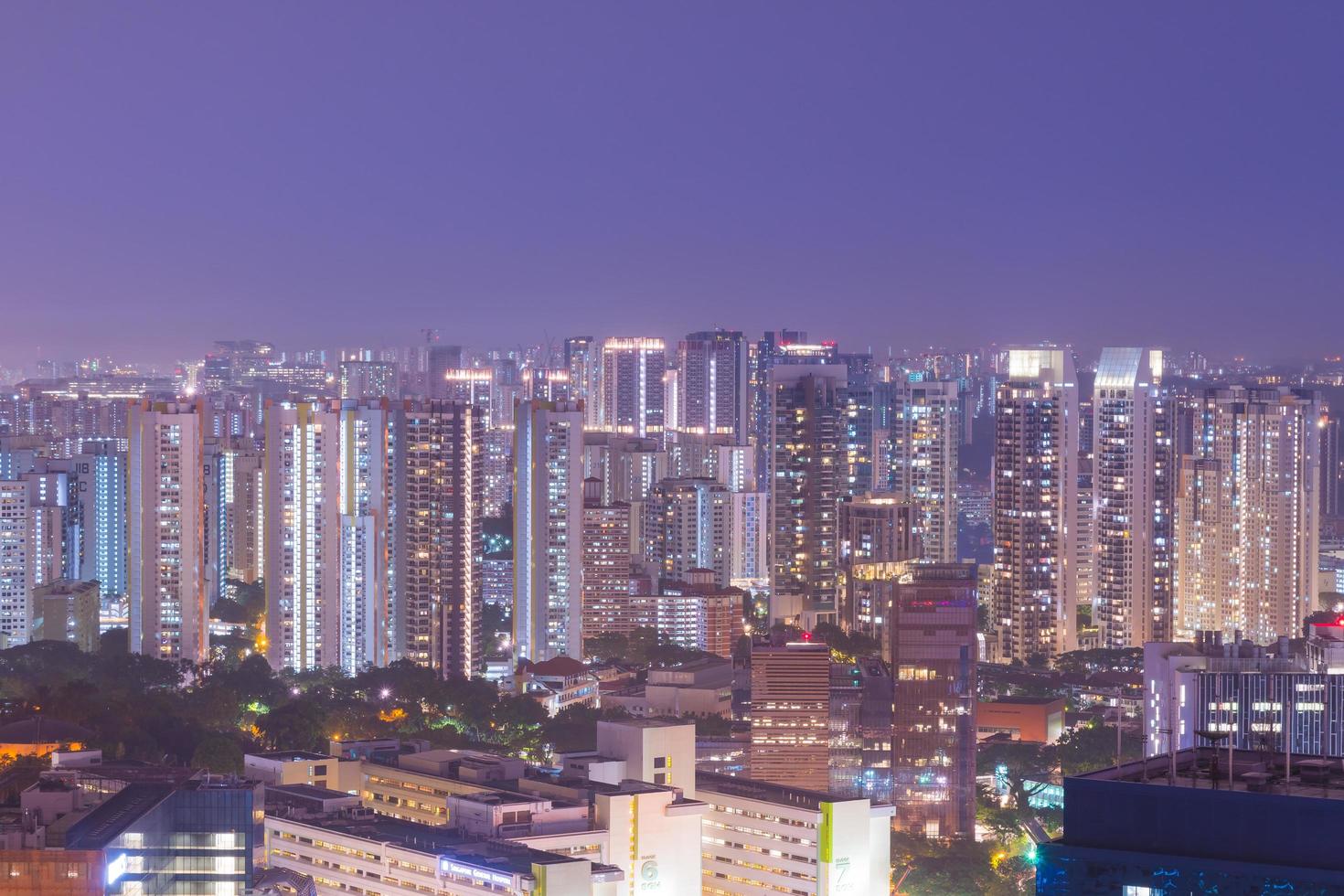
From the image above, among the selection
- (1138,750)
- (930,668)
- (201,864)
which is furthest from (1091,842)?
(1138,750)

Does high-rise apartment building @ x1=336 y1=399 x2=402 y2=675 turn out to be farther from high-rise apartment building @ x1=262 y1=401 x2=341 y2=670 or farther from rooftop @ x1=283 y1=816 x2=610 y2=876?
rooftop @ x1=283 y1=816 x2=610 y2=876

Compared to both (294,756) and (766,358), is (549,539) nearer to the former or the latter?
(294,756)

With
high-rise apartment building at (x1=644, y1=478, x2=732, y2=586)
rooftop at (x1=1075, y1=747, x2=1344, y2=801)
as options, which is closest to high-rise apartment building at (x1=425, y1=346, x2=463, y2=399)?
high-rise apartment building at (x1=644, y1=478, x2=732, y2=586)

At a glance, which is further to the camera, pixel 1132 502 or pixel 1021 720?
pixel 1132 502

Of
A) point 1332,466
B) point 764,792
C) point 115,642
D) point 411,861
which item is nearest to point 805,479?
point 1332,466

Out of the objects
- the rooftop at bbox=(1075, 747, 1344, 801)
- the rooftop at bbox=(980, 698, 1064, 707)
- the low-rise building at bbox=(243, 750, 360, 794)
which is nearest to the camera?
the rooftop at bbox=(1075, 747, 1344, 801)

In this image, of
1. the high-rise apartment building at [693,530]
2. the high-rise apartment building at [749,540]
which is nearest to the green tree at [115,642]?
the high-rise apartment building at [693,530]
